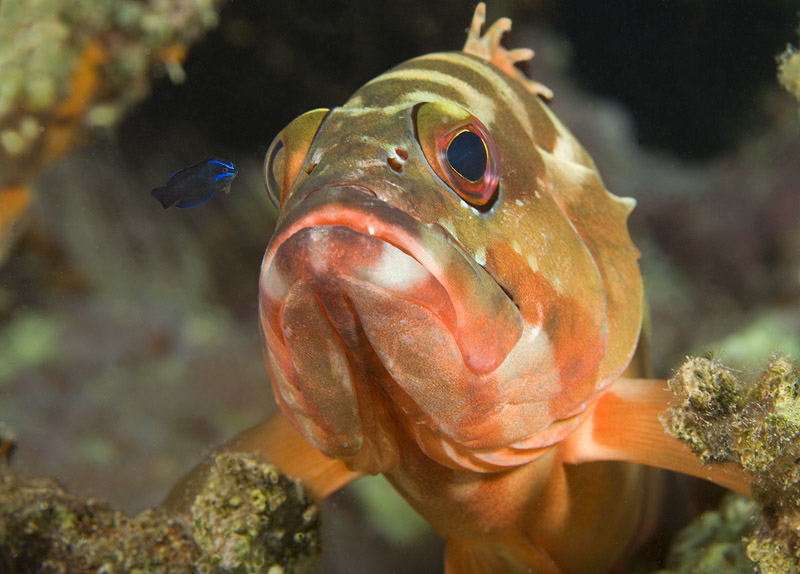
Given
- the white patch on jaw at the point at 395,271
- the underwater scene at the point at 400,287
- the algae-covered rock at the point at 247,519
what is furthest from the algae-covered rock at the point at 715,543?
the white patch on jaw at the point at 395,271

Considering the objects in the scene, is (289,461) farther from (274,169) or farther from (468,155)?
(468,155)

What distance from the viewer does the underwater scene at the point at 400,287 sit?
1.54 meters

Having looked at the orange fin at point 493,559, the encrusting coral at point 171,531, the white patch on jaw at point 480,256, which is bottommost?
the orange fin at point 493,559

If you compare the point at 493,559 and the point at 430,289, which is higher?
the point at 430,289

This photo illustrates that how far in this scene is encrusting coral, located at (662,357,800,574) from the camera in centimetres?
147

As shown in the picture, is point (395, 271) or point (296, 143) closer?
point (395, 271)

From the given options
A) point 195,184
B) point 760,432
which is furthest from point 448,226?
point 195,184

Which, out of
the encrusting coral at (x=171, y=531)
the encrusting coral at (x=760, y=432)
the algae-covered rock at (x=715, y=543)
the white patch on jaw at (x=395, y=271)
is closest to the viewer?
the white patch on jaw at (x=395, y=271)

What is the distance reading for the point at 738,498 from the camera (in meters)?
3.14

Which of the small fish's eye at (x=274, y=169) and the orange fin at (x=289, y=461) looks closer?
the small fish's eye at (x=274, y=169)

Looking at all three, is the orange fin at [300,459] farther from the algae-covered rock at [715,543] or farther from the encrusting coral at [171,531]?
the algae-covered rock at [715,543]

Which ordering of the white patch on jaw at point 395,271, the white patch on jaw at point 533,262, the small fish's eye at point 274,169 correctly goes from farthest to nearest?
the small fish's eye at point 274,169
the white patch on jaw at point 533,262
the white patch on jaw at point 395,271

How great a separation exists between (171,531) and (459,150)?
1809 mm

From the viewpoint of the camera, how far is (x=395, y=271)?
4.41ft
